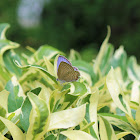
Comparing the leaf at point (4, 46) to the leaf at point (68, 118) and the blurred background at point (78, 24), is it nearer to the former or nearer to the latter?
the leaf at point (68, 118)

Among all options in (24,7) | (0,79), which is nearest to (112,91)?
(0,79)

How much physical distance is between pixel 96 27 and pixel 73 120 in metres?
6.61

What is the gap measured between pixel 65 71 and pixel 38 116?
0.55 ft

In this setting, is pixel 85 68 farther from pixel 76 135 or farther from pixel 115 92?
pixel 76 135

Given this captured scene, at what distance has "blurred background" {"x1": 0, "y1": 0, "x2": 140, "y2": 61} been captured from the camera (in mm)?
6293

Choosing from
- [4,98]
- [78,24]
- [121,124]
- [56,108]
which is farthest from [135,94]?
[78,24]

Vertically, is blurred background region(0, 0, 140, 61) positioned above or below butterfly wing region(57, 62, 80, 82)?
below

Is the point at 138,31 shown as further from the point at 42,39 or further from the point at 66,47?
the point at 42,39

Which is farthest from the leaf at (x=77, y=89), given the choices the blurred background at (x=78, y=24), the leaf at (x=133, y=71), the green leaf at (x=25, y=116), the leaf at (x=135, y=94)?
the blurred background at (x=78, y=24)

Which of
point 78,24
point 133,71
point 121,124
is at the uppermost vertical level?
point 121,124

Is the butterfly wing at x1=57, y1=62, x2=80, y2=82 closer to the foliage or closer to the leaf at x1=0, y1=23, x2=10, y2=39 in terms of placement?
the foliage

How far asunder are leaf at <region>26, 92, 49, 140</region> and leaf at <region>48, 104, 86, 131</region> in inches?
0.8

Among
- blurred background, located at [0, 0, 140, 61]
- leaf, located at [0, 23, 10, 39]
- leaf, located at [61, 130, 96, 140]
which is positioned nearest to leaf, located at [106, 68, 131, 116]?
leaf, located at [61, 130, 96, 140]

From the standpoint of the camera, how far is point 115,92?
22.7 inches
